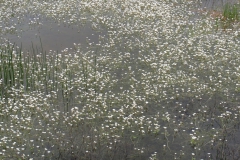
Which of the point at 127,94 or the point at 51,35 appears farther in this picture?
the point at 51,35

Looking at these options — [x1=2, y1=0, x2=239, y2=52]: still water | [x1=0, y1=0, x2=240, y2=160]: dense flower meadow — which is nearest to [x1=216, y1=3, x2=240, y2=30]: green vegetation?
[x1=0, y1=0, x2=240, y2=160]: dense flower meadow

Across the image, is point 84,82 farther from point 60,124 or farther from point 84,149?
point 84,149

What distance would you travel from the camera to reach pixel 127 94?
11805 mm

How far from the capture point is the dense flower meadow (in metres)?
9.62

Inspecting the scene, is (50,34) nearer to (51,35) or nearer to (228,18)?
(51,35)

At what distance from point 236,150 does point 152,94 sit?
325cm

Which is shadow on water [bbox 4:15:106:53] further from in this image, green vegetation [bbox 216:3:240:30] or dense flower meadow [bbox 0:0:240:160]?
green vegetation [bbox 216:3:240:30]

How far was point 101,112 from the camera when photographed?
10.9 meters

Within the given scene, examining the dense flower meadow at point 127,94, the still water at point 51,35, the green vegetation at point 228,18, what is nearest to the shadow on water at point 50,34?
the still water at point 51,35

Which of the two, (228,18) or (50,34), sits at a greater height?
(228,18)

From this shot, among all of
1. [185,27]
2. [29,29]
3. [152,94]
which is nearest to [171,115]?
[152,94]

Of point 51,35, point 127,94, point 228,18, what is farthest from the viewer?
point 228,18

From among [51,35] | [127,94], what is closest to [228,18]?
[51,35]

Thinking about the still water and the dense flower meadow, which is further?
the still water
